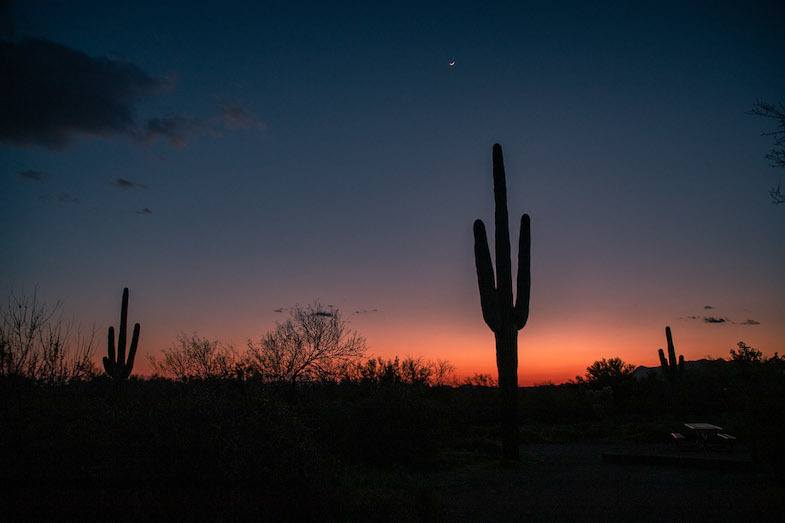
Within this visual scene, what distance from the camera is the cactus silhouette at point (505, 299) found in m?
12.0

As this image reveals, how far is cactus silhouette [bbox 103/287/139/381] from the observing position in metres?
21.8

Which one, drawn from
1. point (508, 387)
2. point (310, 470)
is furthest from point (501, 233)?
point (310, 470)

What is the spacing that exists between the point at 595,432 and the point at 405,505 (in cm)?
1441

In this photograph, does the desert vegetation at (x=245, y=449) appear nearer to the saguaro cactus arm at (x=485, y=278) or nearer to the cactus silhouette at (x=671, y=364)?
the saguaro cactus arm at (x=485, y=278)

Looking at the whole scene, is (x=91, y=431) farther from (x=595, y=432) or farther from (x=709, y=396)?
(x=709, y=396)

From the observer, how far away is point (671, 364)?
87.9 feet

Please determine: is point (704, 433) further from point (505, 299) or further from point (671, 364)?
point (671, 364)

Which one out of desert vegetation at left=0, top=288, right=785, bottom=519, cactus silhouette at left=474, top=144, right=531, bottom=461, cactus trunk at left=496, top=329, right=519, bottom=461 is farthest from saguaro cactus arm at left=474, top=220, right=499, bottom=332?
desert vegetation at left=0, top=288, right=785, bottom=519

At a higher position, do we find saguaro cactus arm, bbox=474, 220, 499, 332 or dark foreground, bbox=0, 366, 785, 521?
saguaro cactus arm, bbox=474, 220, 499, 332

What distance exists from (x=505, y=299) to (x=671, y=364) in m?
19.2

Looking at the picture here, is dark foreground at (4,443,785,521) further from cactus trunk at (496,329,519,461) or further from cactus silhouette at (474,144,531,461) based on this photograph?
cactus silhouette at (474,144,531,461)

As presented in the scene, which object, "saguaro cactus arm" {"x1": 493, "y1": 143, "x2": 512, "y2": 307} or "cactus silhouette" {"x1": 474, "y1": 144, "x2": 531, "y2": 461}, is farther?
"saguaro cactus arm" {"x1": 493, "y1": 143, "x2": 512, "y2": 307}

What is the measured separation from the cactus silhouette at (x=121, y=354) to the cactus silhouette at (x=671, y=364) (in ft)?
87.9

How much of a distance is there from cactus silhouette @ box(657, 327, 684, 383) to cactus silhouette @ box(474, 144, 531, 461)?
60.0 ft
